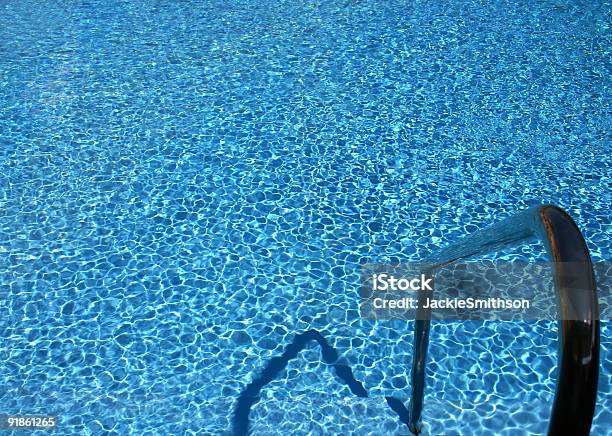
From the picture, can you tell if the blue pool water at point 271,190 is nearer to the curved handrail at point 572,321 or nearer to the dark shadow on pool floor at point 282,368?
the dark shadow on pool floor at point 282,368

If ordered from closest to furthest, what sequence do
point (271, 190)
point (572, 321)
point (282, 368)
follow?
point (572, 321), point (282, 368), point (271, 190)

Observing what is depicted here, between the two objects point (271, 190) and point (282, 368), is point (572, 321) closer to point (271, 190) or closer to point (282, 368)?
point (282, 368)

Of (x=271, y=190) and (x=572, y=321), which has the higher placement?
(x=271, y=190)

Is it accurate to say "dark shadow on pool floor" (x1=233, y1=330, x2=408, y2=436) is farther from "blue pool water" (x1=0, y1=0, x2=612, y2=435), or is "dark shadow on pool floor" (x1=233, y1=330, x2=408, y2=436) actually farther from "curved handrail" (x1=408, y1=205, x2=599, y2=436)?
"curved handrail" (x1=408, y1=205, x2=599, y2=436)

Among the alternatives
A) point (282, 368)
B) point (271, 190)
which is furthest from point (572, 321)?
point (271, 190)

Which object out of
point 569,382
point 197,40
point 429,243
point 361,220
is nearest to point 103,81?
point 197,40

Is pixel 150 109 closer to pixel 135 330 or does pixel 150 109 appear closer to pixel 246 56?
pixel 246 56

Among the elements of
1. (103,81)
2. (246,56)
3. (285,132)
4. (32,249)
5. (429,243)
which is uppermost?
(246,56)

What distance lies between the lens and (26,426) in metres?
3.81

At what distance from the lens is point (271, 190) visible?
218 inches

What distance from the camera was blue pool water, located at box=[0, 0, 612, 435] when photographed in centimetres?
406

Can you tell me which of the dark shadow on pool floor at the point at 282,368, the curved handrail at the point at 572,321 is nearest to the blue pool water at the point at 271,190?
the dark shadow on pool floor at the point at 282,368

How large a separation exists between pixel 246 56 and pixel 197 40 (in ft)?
2.27

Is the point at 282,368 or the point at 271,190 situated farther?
the point at 271,190
